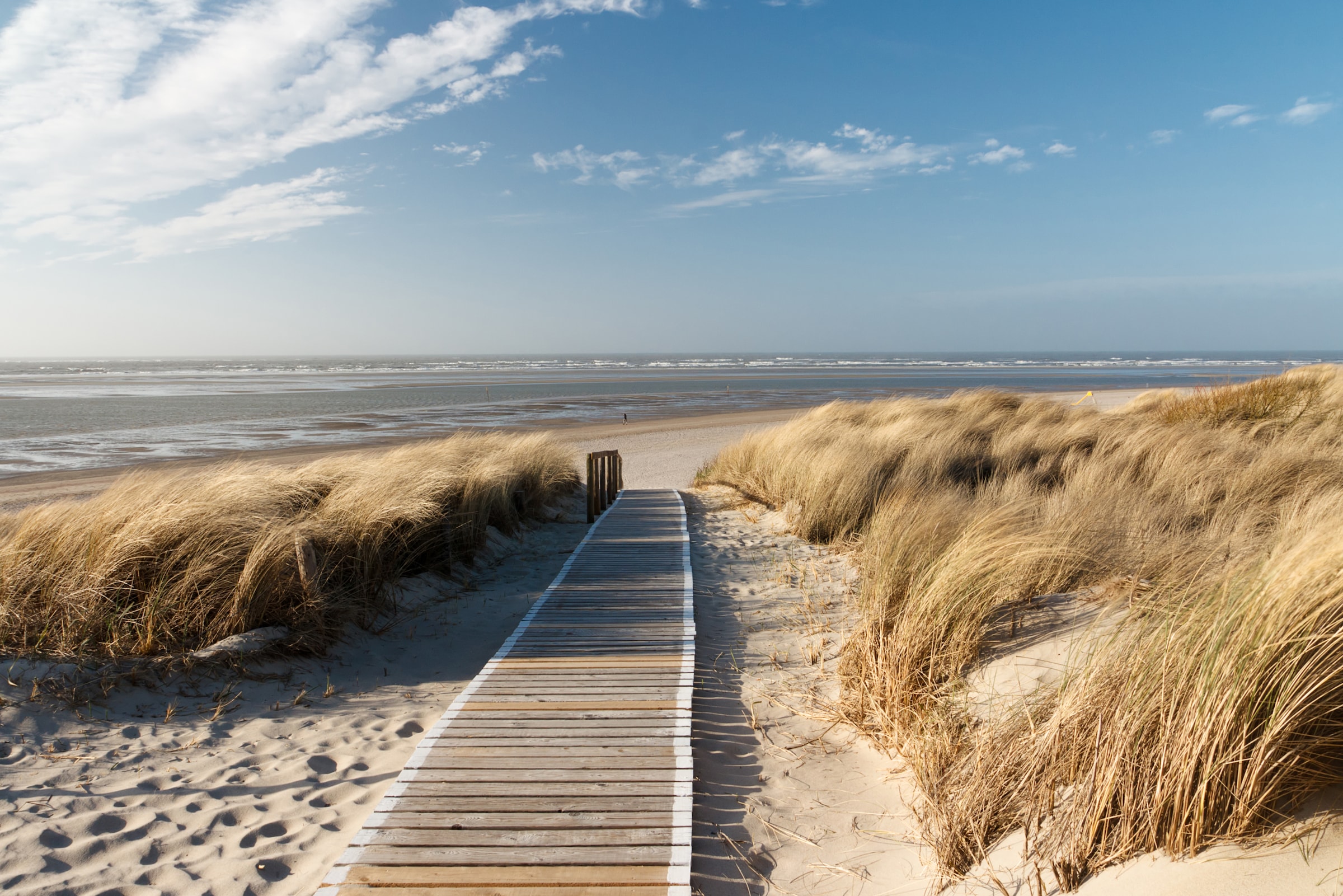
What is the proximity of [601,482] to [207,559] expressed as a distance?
21.4ft

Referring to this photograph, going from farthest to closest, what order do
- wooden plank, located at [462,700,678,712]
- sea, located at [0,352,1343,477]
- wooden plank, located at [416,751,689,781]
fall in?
sea, located at [0,352,1343,477] → wooden plank, located at [462,700,678,712] → wooden plank, located at [416,751,689,781]

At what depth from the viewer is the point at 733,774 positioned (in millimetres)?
4023

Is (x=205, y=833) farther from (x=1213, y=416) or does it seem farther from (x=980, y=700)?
(x=1213, y=416)

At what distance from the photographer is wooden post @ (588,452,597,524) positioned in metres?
11.3

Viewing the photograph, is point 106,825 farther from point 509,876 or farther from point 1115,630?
point 1115,630

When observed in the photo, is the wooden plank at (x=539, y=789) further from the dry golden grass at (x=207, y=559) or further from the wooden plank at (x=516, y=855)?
the dry golden grass at (x=207, y=559)

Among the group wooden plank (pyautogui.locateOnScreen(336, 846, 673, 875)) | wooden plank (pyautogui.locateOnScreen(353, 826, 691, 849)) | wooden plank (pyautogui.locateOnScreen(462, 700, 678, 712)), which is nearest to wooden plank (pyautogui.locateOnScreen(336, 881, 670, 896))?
wooden plank (pyautogui.locateOnScreen(336, 846, 673, 875))

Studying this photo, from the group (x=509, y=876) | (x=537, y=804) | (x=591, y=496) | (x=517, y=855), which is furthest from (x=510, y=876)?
(x=591, y=496)

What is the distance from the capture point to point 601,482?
11664mm

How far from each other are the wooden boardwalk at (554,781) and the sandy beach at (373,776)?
0.80ft

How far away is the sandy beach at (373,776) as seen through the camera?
3094mm

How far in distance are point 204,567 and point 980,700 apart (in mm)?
5344

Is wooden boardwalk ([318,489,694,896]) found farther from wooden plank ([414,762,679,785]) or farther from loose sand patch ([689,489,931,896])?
loose sand patch ([689,489,931,896])

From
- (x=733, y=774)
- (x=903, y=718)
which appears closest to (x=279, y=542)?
(x=733, y=774)
